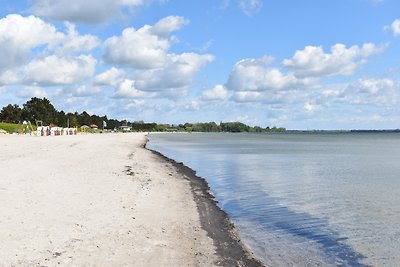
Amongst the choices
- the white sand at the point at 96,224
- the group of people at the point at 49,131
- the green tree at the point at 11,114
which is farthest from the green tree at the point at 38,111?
the white sand at the point at 96,224

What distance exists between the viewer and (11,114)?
608ft

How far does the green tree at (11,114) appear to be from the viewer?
185 m

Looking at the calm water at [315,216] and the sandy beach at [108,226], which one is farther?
the calm water at [315,216]

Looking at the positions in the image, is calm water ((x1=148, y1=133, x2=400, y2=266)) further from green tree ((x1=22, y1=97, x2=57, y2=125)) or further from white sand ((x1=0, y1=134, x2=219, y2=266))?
green tree ((x1=22, y1=97, x2=57, y2=125))

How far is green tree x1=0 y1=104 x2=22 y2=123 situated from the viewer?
184750 mm

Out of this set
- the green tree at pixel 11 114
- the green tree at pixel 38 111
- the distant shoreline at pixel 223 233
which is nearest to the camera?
the distant shoreline at pixel 223 233

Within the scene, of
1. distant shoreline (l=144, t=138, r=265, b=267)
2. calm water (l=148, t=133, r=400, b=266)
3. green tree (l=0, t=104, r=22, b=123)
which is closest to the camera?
distant shoreline (l=144, t=138, r=265, b=267)

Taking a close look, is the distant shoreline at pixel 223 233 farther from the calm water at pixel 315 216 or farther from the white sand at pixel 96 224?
the calm water at pixel 315 216

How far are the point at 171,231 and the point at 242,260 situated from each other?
290 cm

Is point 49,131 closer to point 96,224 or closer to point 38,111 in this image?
point 38,111

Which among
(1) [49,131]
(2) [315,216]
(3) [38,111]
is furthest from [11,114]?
(2) [315,216]

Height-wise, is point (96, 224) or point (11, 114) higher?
point (11, 114)

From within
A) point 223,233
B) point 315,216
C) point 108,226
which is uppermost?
point 108,226

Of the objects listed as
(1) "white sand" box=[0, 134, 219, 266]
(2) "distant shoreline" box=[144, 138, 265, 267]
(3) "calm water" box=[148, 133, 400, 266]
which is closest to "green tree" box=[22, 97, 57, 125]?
(3) "calm water" box=[148, 133, 400, 266]
